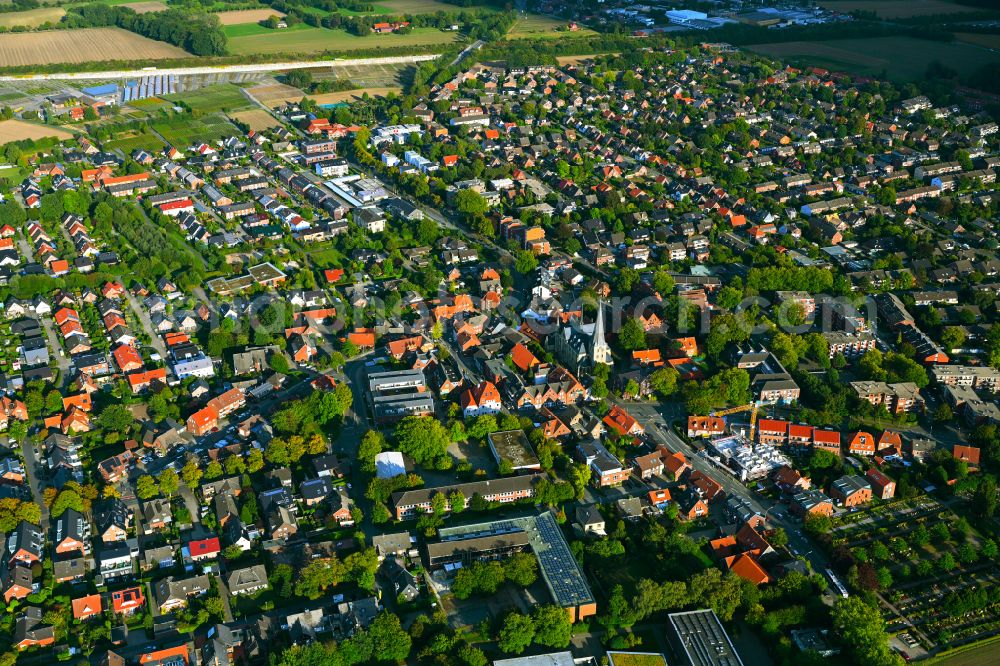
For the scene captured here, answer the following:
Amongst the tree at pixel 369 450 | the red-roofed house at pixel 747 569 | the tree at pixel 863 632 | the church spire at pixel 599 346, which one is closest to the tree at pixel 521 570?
the red-roofed house at pixel 747 569

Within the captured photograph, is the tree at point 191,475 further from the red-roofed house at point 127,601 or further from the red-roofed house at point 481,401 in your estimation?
the red-roofed house at point 481,401

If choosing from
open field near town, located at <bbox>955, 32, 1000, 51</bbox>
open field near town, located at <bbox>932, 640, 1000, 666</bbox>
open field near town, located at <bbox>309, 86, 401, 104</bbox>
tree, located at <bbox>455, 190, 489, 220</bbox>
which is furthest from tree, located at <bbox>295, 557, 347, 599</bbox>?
open field near town, located at <bbox>955, 32, 1000, 51</bbox>

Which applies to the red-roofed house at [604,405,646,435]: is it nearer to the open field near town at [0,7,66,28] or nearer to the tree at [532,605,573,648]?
the tree at [532,605,573,648]

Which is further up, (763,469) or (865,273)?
(865,273)

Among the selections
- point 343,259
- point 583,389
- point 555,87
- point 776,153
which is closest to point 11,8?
point 555,87

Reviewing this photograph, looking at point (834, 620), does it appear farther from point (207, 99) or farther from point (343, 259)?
point (207, 99)

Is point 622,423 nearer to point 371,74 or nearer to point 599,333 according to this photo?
point 599,333

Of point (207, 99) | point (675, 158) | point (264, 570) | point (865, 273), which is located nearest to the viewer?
point (264, 570)
